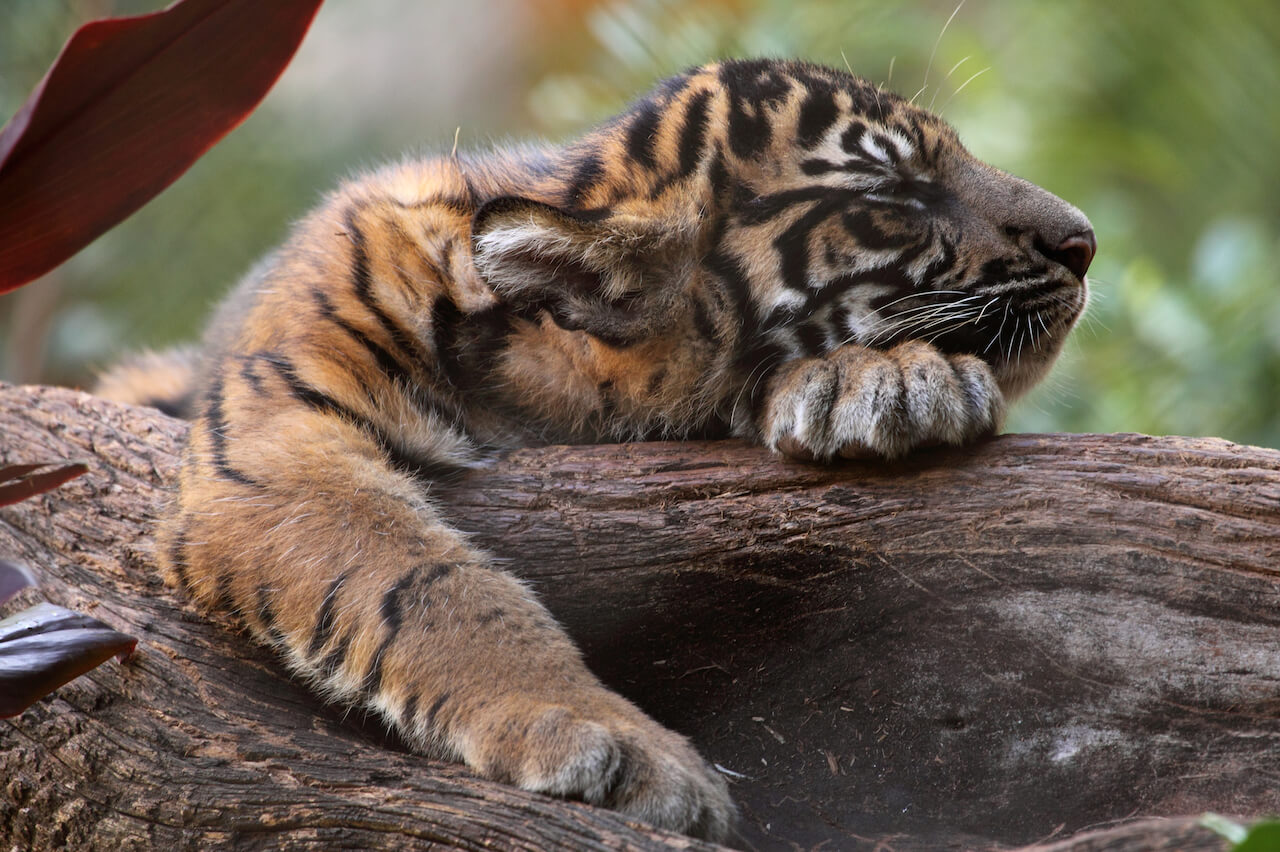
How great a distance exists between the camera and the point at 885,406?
1.95 metres

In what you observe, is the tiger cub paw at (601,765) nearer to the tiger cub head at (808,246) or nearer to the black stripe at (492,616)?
the black stripe at (492,616)

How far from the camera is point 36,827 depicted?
1.77 metres

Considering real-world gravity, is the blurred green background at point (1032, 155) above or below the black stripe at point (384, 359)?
above

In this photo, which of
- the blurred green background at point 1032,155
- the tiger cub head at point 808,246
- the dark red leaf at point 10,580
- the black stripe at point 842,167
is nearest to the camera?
the dark red leaf at point 10,580

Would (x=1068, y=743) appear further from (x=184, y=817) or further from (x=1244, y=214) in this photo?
(x=1244, y=214)

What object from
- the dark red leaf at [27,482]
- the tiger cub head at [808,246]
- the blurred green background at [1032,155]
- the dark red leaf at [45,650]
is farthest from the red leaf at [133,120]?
the blurred green background at [1032,155]

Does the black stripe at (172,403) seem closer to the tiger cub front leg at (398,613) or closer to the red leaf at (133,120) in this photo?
the tiger cub front leg at (398,613)

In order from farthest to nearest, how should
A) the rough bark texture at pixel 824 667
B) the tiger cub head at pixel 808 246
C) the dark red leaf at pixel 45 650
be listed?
the tiger cub head at pixel 808 246 → the rough bark texture at pixel 824 667 → the dark red leaf at pixel 45 650

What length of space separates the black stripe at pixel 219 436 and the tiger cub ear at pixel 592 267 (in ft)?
2.28

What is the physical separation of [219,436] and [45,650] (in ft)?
2.51

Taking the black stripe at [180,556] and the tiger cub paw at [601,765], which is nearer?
the tiger cub paw at [601,765]

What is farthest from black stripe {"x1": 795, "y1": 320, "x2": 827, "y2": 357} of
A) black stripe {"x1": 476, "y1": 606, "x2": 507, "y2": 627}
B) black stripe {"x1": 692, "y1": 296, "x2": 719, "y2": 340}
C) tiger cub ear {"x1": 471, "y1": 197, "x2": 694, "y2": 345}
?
black stripe {"x1": 476, "y1": 606, "x2": 507, "y2": 627}

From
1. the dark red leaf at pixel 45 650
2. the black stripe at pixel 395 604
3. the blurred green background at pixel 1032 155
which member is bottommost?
the dark red leaf at pixel 45 650

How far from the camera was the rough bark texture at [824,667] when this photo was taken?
1.70m
